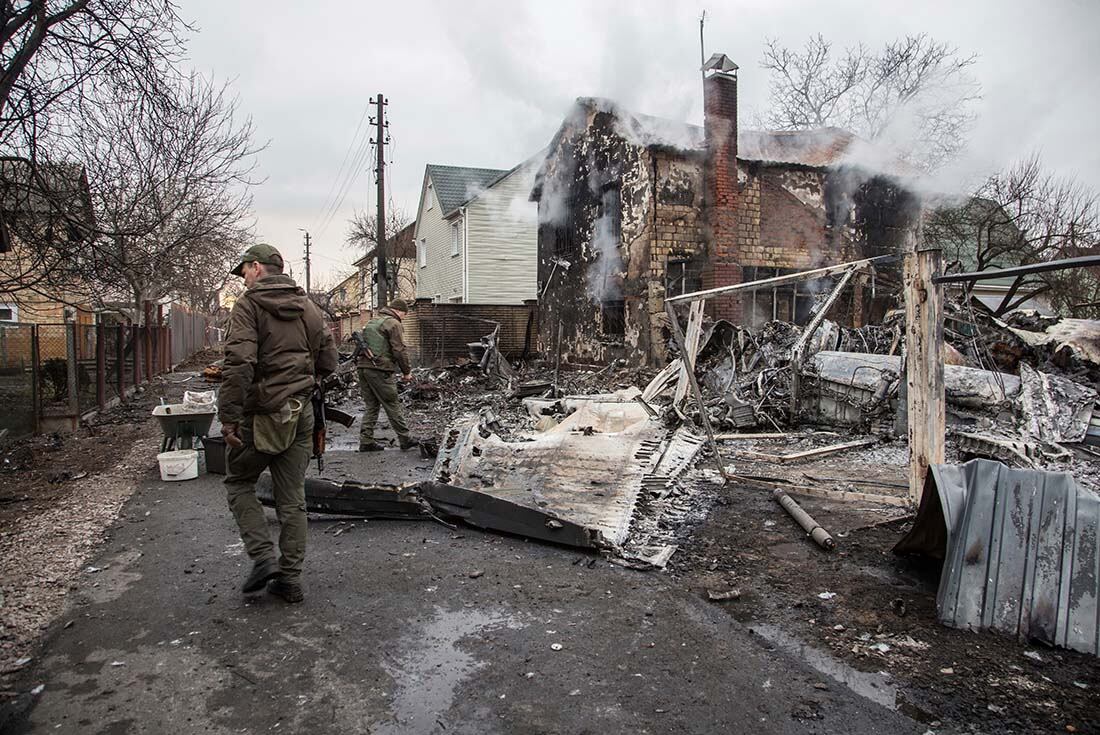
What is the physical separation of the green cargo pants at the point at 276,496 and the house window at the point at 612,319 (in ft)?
37.3

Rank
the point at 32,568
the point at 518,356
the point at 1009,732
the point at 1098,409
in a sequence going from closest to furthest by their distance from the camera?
the point at 1009,732 < the point at 32,568 < the point at 1098,409 < the point at 518,356

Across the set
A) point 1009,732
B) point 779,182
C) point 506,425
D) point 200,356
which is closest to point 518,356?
point 779,182

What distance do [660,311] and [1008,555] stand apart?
424 inches

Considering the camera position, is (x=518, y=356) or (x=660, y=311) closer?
(x=660, y=311)

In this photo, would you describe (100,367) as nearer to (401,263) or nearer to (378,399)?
(378,399)

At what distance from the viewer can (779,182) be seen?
13.9m

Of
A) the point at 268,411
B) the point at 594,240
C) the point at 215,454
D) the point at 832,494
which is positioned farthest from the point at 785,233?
the point at 268,411

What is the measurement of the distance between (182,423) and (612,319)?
33.1ft

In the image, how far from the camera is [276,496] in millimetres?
3701

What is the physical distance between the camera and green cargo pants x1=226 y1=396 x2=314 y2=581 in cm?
356

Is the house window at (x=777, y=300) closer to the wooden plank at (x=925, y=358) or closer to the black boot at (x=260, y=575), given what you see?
the wooden plank at (x=925, y=358)

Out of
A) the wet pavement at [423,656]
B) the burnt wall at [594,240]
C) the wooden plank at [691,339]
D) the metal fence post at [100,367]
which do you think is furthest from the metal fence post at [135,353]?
the wooden plank at [691,339]

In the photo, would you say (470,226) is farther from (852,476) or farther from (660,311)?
(852,476)

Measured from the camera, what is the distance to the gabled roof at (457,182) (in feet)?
84.5
